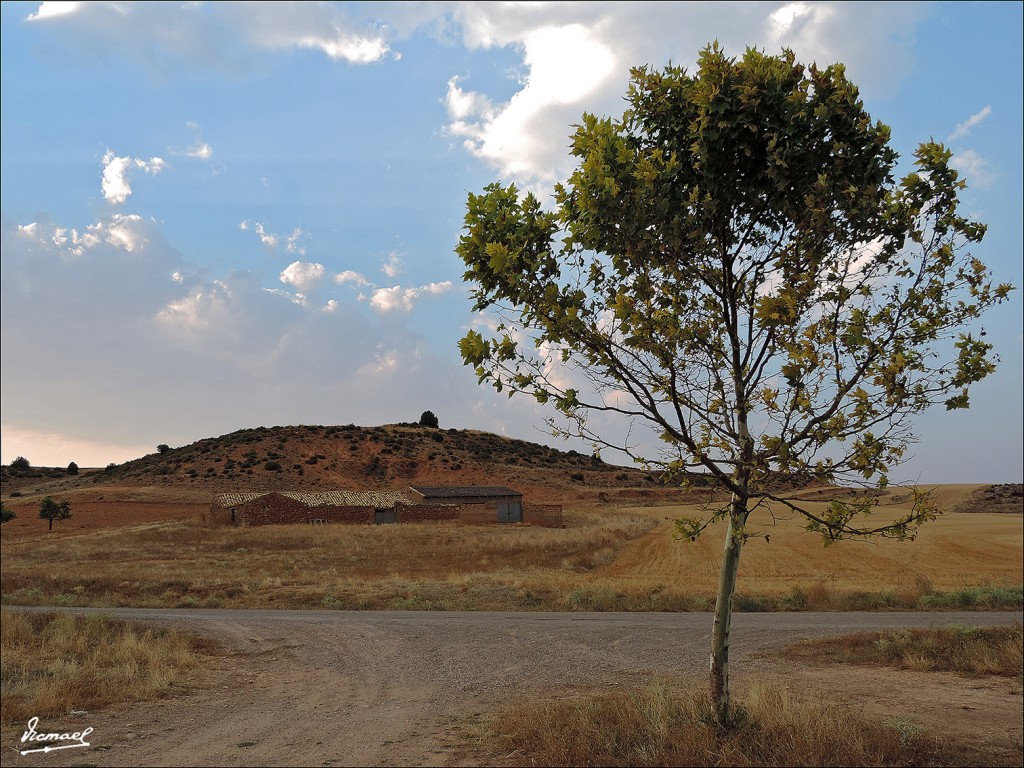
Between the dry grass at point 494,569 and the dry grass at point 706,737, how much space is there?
8.13 meters

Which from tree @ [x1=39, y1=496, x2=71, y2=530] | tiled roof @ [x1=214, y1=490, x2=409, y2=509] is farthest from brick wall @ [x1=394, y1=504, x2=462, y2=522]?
tree @ [x1=39, y1=496, x2=71, y2=530]

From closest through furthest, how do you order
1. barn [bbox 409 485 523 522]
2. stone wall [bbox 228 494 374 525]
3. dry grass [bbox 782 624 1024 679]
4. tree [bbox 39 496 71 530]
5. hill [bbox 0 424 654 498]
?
dry grass [bbox 782 624 1024 679] < stone wall [bbox 228 494 374 525] < barn [bbox 409 485 523 522] < tree [bbox 39 496 71 530] < hill [bbox 0 424 654 498]

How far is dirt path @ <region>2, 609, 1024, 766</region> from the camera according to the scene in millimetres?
9258

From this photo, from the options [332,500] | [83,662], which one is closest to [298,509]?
[332,500]

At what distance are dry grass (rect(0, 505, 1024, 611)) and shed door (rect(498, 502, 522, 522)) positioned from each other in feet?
19.3

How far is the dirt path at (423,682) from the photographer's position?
9.26 m

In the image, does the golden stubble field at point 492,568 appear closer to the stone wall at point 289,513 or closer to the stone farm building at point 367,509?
the stone farm building at point 367,509

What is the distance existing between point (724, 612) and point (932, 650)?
31.7ft

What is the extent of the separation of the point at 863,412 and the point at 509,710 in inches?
264

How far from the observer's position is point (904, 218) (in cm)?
739

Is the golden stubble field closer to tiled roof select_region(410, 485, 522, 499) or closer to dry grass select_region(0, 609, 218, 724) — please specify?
dry grass select_region(0, 609, 218, 724)

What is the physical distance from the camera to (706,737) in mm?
8234

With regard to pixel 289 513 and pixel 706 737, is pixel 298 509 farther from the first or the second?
pixel 706 737

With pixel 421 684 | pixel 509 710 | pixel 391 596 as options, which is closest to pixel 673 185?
pixel 509 710
